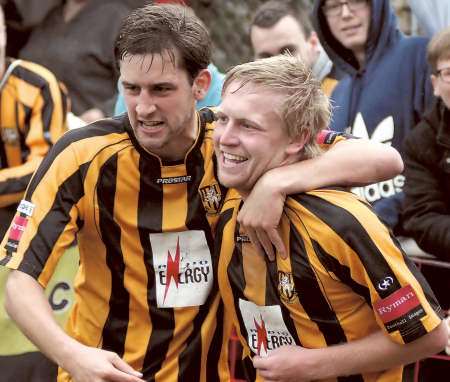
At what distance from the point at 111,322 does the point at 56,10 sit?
3590 mm

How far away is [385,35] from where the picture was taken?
17.0 ft

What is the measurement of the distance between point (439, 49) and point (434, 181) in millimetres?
569

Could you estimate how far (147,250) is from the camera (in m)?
→ 3.79

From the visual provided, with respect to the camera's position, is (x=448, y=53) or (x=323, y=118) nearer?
(x=323, y=118)

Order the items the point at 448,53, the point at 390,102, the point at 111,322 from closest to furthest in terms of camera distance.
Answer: the point at 111,322
the point at 448,53
the point at 390,102

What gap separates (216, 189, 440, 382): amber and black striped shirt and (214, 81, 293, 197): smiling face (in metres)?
0.16

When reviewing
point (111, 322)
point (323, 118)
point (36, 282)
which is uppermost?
point (323, 118)

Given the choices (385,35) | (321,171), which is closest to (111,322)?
(321,171)

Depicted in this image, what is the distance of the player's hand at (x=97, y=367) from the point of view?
10.4 feet

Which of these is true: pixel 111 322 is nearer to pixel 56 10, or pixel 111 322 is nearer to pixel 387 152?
pixel 387 152

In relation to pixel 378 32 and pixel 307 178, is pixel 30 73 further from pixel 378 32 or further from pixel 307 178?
pixel 307 178

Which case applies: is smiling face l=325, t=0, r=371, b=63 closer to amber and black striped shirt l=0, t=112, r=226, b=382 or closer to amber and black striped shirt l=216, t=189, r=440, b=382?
amber and black striped shirt l=0, t=112, r=226, b=382

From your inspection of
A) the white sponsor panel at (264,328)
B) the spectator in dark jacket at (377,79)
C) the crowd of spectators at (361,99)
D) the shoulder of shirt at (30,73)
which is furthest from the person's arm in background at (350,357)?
the shoulder of shirt at (30,73)

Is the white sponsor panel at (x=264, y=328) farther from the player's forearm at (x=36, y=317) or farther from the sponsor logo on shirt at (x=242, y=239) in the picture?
the player's forearm at (x=36, y=317)
